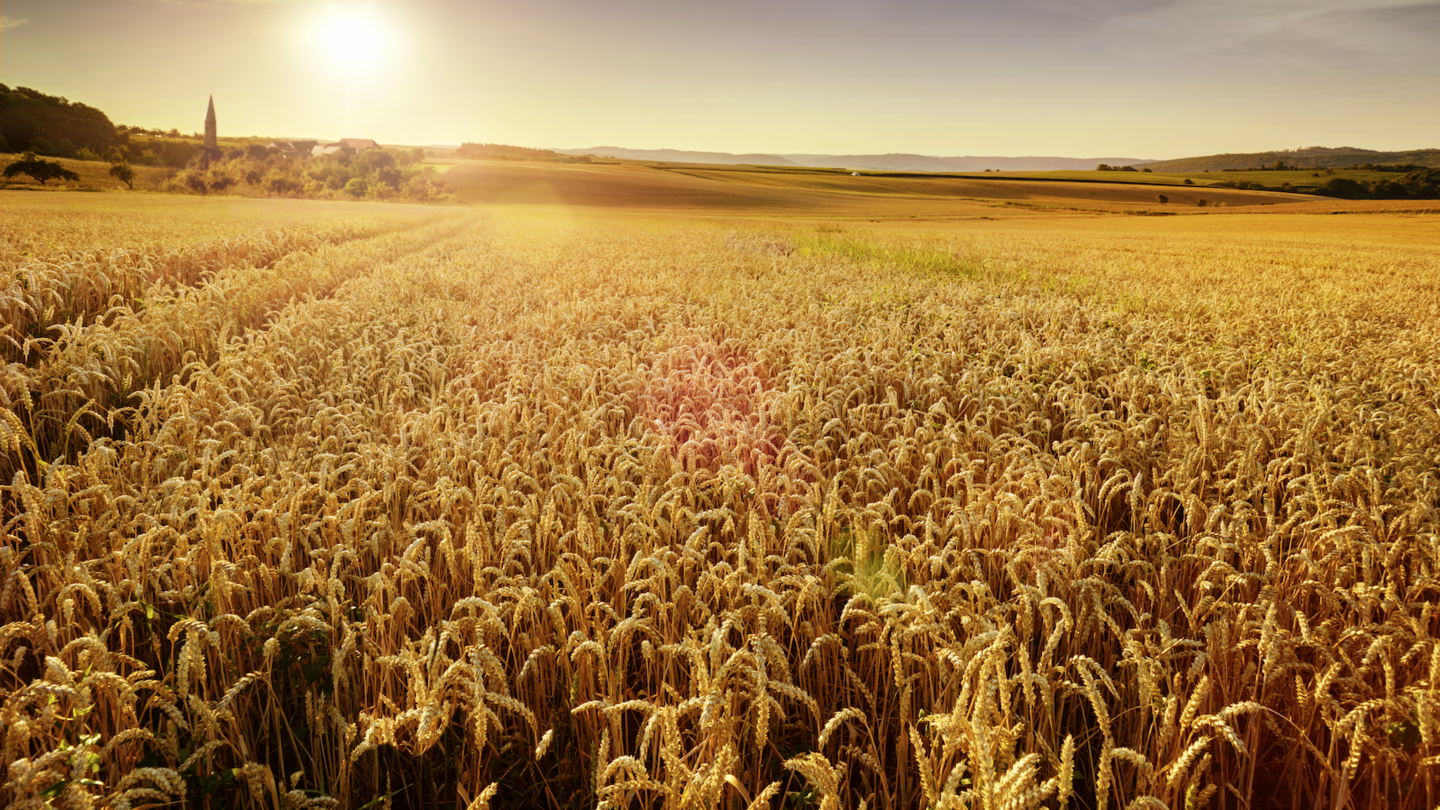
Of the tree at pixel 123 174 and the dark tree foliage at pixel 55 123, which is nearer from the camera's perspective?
the tree at pixel 123 174

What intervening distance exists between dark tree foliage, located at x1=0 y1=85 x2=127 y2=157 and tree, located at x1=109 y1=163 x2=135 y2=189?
15.6 meters

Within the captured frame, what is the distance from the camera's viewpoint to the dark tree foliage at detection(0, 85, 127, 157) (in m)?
71.9

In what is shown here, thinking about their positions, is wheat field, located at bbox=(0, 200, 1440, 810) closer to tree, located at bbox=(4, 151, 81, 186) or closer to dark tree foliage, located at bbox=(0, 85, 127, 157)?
tree, located at bbox=(4, 151, 81, 186)

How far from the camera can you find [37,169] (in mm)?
50531

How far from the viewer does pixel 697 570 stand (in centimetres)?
303

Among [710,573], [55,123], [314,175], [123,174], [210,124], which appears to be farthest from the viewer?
[210,124]

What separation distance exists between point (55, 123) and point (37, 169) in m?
40.4

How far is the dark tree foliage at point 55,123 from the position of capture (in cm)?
7194

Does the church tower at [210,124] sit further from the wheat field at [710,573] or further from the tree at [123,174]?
the wheat field at [710,573]

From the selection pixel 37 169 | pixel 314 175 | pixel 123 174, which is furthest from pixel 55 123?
pixel 37 169

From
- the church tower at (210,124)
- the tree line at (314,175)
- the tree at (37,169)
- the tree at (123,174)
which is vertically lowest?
the tree at (37,169)

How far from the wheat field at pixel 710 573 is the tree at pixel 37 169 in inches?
2487

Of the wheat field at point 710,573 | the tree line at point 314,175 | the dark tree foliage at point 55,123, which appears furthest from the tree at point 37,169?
the wheat field at point 710,573

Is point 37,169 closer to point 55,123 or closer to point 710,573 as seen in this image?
point 55,123
